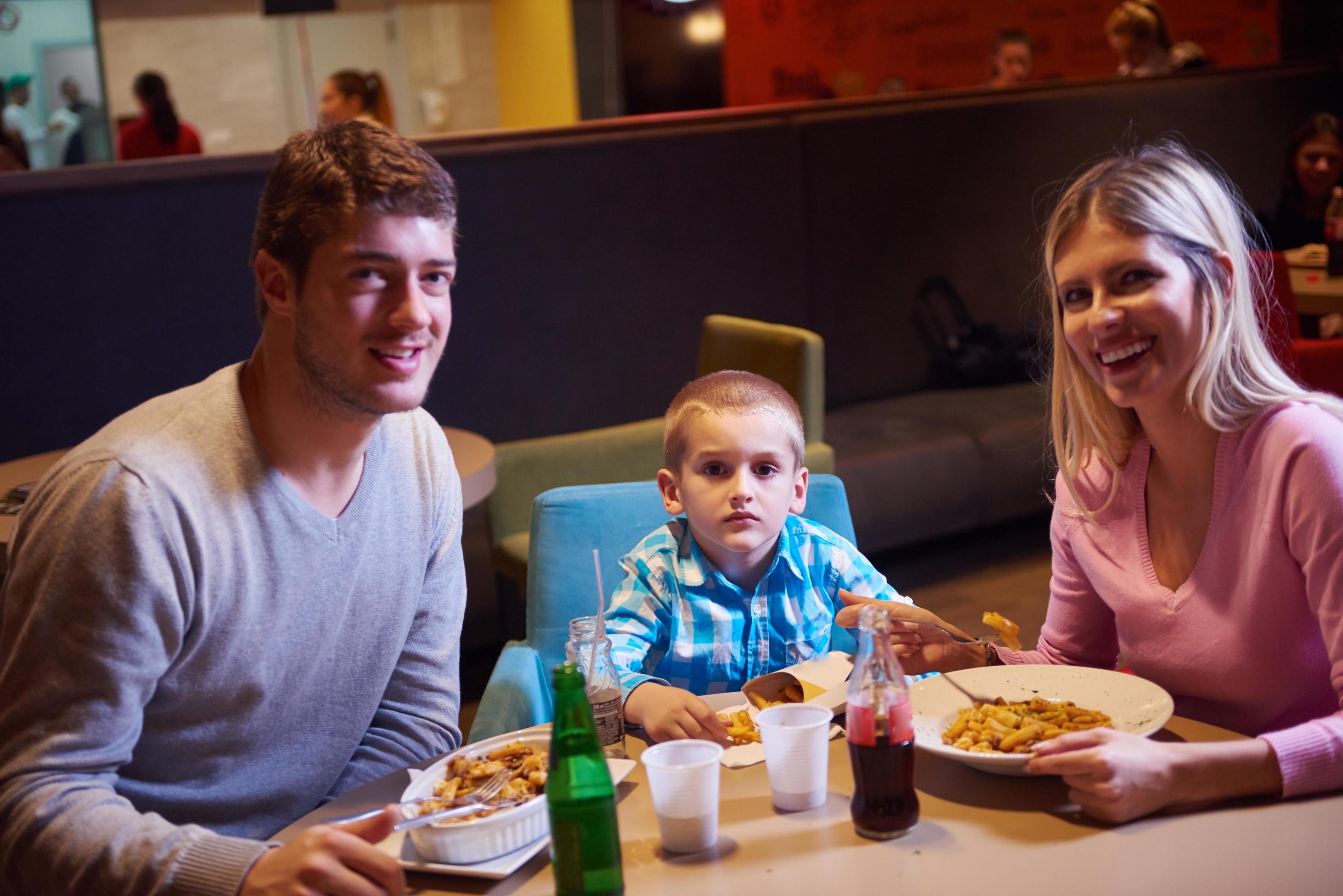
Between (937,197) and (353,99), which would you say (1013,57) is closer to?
(937,197)

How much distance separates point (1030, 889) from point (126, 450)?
101 cm

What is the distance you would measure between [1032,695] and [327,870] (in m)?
0.83

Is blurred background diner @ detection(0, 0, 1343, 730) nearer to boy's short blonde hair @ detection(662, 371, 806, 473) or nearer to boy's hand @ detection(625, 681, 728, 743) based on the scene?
boy's short blonde hair @ detection(662, 371, 806, 473)

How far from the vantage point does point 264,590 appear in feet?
4.50

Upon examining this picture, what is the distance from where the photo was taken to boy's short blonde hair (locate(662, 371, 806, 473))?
1.87 meters

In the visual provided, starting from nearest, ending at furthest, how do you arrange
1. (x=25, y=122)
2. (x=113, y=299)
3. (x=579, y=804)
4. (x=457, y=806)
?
(x=579, y=804), (x=457, y=806), (x=113, y=299), (x=25, y=122)

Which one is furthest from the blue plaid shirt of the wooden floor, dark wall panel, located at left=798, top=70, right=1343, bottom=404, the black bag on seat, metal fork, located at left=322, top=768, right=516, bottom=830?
the black bag on seat

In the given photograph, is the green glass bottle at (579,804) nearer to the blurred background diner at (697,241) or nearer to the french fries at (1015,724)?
the french fries at (1015,724)

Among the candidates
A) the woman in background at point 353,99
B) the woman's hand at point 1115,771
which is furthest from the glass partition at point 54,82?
the woman's hand at point 1115,771

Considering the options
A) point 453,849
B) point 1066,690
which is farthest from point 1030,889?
point 453,849

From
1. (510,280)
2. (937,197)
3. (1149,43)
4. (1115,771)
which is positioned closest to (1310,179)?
(1149,43)

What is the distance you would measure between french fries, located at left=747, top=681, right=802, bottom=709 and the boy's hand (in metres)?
0.05

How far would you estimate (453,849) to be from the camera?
119 cm

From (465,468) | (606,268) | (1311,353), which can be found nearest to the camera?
(465,468)
